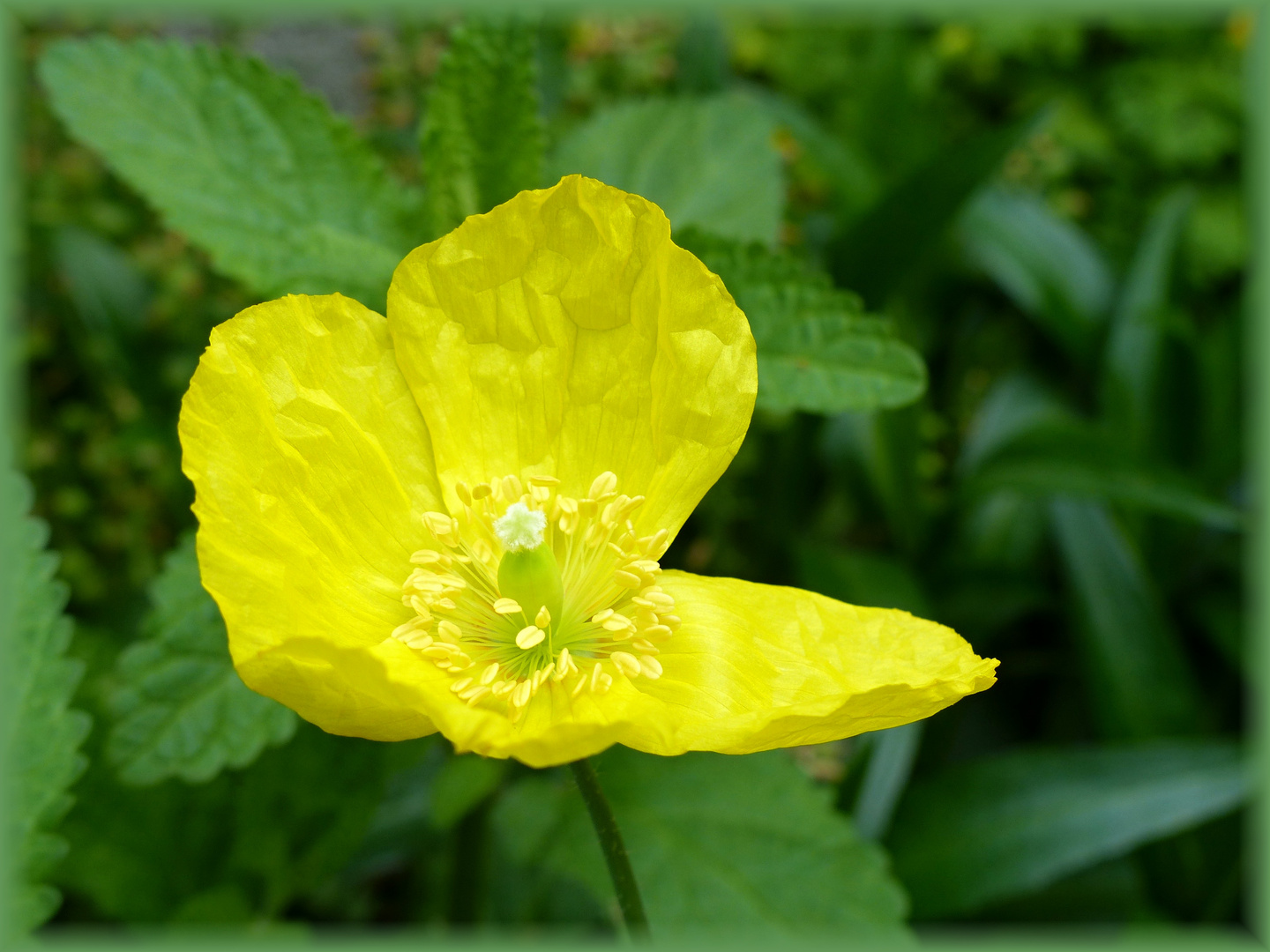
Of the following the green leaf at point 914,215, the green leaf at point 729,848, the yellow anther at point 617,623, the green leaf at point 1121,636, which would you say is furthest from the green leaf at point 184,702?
the green leaf at point 1121,636

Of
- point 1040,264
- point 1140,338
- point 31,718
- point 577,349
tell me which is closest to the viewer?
point 31,718

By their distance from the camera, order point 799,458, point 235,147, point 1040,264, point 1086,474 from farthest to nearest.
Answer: point 1040,264 < point 799,458 < point 1086,474 < point 235,147

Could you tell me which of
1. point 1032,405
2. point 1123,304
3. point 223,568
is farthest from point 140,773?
point 1123,304

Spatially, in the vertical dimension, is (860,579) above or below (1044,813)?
above

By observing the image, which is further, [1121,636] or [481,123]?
[1121,636]

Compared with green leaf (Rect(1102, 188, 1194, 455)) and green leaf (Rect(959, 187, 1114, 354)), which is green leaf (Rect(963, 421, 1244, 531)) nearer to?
green leaf (Rect(1102, 188, 1194, 455))

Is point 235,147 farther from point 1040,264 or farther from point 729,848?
point 1040,264

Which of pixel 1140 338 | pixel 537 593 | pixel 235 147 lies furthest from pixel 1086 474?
pixel 235 147

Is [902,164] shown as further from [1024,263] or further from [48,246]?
[48,246]

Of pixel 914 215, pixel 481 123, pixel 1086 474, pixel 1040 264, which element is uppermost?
pixel 481 123
